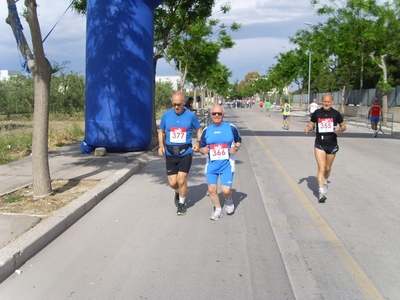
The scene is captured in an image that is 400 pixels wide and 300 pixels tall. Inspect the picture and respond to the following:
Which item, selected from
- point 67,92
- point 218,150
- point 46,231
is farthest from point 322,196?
point 67,92

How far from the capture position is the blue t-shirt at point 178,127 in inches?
262

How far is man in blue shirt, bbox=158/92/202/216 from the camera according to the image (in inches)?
262

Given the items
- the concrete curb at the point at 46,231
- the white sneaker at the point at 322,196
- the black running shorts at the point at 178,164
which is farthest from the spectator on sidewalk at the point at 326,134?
the concrete curb at the point at 46,231

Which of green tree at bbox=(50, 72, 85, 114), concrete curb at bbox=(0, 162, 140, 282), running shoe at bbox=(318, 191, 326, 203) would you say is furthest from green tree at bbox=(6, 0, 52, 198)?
green tree at bbox=(50, 72, 85, 114)

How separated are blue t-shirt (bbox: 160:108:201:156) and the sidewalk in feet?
5.56

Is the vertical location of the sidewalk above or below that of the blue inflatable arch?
below

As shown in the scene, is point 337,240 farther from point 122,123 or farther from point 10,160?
point 10,160

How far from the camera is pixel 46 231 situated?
17.9ft

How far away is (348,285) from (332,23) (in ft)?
96.4

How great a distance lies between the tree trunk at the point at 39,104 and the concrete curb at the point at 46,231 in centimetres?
71

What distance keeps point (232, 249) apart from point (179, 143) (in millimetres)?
2014

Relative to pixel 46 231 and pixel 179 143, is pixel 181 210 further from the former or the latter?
pixel 46 231

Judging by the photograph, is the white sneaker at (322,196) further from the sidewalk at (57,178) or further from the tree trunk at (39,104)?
the tree trunk at (39,104)

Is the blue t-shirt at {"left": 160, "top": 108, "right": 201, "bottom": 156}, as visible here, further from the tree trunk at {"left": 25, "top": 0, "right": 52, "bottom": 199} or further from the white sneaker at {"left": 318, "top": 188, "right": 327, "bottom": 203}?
the white sneaker at {"left": 318, "top": 188, "right": 327, "bottom": 203}
